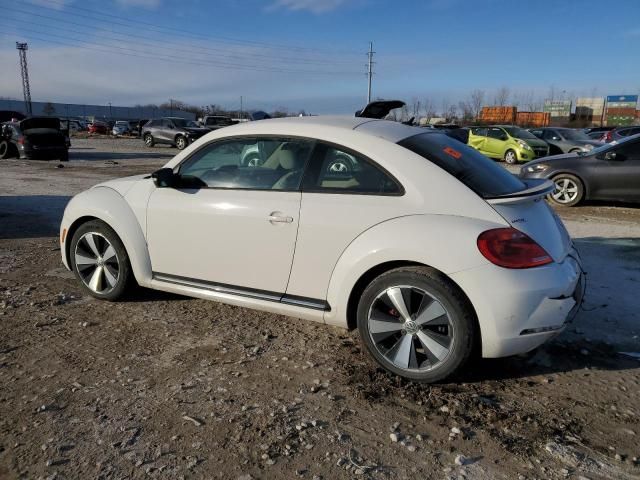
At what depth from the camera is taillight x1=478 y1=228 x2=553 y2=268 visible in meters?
3.03

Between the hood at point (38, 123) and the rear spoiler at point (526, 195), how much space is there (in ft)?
66.6

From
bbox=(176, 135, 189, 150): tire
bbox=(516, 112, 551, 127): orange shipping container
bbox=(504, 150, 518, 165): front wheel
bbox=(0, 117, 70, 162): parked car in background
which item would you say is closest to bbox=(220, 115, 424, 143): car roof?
bbox=(504, 150, 518, 165): front wheel

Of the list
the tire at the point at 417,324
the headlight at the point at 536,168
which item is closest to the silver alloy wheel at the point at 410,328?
the tire at the point at 417,324

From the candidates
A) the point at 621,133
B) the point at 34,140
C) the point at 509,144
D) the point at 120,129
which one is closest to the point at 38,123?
the point at 34,140

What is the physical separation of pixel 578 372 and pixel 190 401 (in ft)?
8.25

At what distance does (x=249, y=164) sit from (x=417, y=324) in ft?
5.78

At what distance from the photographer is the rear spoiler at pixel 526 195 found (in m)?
3.20

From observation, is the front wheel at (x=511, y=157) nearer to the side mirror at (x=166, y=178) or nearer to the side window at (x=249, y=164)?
the side window at (x=249, y=164)

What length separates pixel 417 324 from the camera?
3.24m

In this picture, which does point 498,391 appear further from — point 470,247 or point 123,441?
point 123,441

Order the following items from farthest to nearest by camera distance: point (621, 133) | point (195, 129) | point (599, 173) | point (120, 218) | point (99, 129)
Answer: point (99, 129) → point (195, 129) → point (621, 133) → point (599, 173) → point (120, 218)

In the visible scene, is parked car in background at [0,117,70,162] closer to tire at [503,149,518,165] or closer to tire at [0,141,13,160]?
tire at [0,141,13,160]

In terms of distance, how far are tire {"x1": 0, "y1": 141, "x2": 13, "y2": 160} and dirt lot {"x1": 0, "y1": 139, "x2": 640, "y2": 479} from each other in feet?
59.0

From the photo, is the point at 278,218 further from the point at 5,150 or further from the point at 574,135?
the point at 574,135
